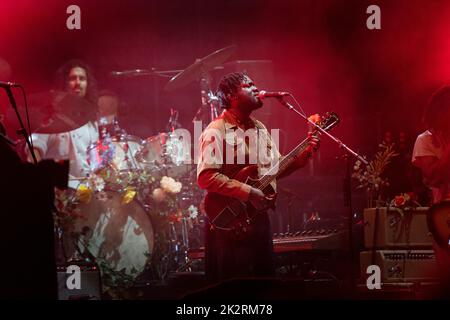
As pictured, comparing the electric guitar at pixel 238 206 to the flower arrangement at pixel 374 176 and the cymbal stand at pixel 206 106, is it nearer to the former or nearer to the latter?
the flower arrangement at pixel 374 176

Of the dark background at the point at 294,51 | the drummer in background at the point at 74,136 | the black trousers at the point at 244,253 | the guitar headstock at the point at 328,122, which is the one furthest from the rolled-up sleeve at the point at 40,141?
the guitar headstock at the point at 328,122

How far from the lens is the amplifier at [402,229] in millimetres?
6727

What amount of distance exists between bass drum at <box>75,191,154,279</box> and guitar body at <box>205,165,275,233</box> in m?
2.70

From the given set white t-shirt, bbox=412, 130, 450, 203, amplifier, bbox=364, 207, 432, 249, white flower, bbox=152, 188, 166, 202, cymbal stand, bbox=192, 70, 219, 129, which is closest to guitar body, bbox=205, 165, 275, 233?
white t-shirt, bbox=412, 130, 450, 203

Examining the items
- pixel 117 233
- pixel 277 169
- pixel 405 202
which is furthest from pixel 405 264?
pixel 117 233

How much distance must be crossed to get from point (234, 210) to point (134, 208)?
2921 millimetres

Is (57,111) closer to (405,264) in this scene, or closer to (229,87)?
(229,87)

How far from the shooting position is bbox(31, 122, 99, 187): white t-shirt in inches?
312

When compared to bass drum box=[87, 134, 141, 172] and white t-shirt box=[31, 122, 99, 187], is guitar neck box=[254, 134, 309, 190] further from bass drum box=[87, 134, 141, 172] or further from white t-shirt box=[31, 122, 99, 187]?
white t-shirt box=[31, 122, 99, 187]

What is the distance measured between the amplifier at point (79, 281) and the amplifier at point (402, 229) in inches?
118

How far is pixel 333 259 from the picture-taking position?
27.0 feet

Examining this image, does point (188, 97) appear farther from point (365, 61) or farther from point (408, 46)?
point (408, 46)
